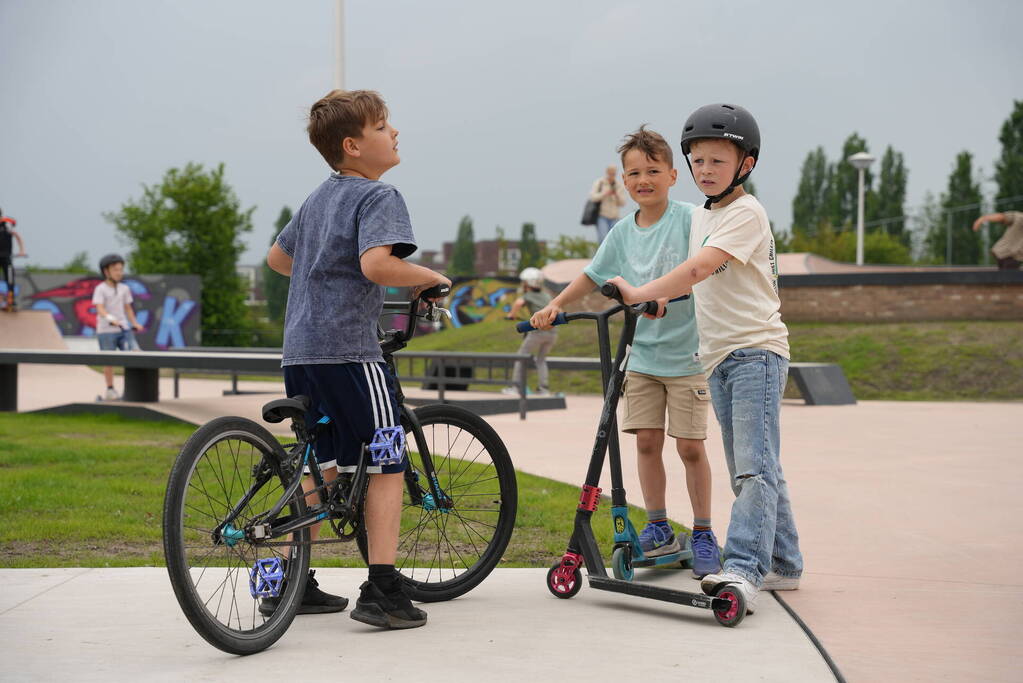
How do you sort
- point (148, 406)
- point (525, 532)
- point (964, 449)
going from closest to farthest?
point (525, 532) → point (964, 449) → point (148, 406)

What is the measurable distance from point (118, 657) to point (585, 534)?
5.44 ft

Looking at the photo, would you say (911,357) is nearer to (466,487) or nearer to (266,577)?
(466,487)

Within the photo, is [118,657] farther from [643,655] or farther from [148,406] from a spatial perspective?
[148,406]

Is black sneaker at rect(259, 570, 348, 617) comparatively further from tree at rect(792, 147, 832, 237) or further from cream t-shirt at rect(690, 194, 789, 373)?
tree at rect(792, 147, 832, 237)

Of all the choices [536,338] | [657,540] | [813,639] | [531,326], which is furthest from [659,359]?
[536,338]

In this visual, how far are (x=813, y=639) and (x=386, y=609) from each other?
137cm

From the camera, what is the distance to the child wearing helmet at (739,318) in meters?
3.74

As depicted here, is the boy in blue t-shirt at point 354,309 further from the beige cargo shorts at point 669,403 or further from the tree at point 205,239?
the tree at point 205,239

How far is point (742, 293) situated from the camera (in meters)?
3.89

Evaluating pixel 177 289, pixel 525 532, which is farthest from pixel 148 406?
pixel 177 289

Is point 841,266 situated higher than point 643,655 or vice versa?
point 841,266

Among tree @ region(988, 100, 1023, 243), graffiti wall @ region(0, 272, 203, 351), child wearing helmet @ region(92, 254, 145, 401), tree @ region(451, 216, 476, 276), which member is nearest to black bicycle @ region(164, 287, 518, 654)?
child wearing helmet @ region(92, 254, 145, 401)

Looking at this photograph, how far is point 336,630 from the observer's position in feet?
11.4

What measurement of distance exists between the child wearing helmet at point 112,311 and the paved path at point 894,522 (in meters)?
1.80
